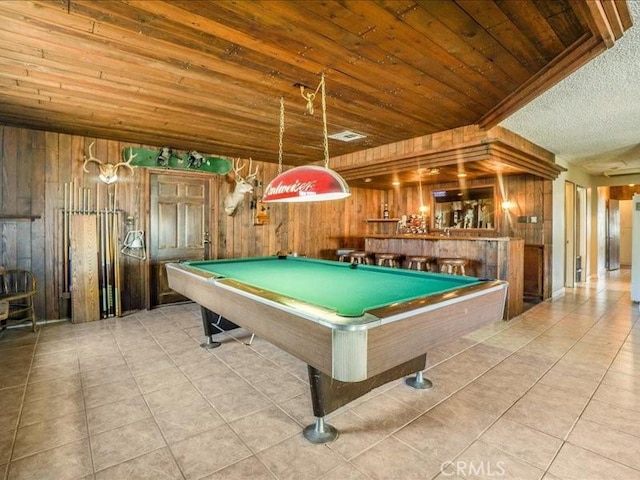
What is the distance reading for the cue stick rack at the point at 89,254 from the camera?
14.7 feet

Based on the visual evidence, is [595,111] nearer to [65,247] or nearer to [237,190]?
[237,190]

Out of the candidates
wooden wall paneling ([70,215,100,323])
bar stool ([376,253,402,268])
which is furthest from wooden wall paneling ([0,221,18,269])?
bar stool ([376,253,402,268])

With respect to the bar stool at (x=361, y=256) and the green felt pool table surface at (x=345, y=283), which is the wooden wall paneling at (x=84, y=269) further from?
the bar stool at (x=361, y=256)

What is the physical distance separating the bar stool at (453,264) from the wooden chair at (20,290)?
18.2ft

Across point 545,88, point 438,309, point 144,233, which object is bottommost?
point 438,309

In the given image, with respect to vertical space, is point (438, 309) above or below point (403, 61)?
below

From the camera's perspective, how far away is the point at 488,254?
16.0 ft

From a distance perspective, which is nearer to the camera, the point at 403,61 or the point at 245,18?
the point at 245,18

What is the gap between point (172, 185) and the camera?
5480mm

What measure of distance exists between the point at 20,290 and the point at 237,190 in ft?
10.6

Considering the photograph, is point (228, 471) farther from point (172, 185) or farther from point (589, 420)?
point (172, 185)

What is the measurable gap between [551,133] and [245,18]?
4.54 metres

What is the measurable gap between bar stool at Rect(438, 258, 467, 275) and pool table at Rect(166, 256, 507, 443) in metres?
2.33

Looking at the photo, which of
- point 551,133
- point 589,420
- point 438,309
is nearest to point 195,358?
point 438,309
